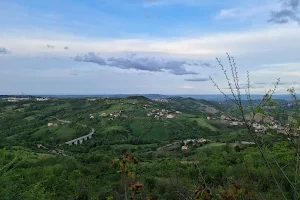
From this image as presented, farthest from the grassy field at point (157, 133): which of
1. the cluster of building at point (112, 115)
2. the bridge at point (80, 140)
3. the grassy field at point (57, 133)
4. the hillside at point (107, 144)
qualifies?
the grassy field at point (57, 133)

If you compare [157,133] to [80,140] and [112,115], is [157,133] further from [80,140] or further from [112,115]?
[80,140]

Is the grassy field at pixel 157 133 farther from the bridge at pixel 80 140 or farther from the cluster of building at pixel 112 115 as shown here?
the bridge at pixel 80 140

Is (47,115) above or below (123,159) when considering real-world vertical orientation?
below

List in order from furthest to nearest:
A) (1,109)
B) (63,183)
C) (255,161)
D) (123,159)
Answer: (1,109), (255,161), (63,183), (123,159)

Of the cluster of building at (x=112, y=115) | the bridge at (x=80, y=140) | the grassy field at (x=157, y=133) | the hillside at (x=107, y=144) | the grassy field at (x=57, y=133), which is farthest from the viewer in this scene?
the cluster of building at (x=112, y=115)

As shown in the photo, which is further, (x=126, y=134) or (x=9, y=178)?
(x=126, y=134)

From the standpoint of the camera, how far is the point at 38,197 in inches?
237

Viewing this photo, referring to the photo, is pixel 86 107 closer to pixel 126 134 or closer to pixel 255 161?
pixel 126 134

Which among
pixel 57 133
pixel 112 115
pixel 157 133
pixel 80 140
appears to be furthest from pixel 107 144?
pixel 112 115

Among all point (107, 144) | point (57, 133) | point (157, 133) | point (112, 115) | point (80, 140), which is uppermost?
point (112, 115)

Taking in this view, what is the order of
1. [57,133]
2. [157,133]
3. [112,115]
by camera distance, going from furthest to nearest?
1. [112,115]
2. [157,133]
3. [57,133]

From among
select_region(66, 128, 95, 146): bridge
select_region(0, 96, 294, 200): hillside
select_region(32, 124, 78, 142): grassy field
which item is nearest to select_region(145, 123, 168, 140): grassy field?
select_region(0, 96, 294, 200): hillside

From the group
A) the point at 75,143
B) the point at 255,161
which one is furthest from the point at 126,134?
the point at 255,161

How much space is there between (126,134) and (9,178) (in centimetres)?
7584
